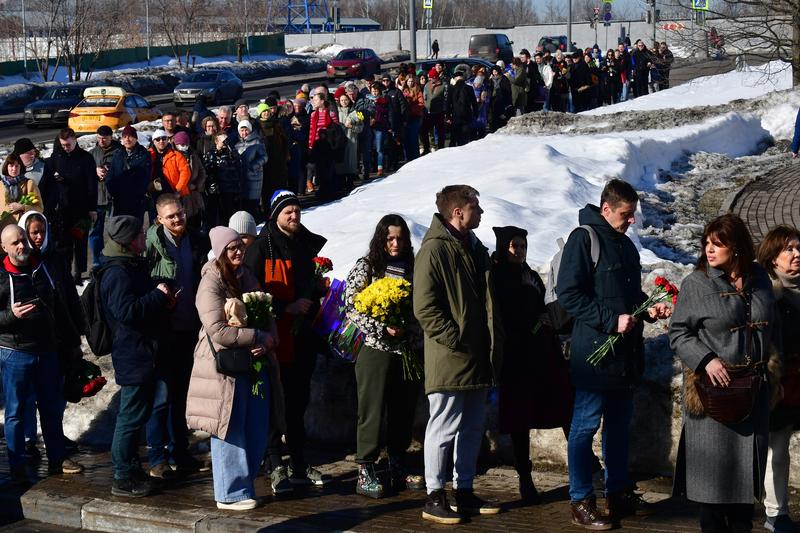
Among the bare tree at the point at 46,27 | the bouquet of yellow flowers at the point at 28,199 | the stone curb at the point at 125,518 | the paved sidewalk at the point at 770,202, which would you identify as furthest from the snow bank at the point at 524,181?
the bare tree at the point at 46,27

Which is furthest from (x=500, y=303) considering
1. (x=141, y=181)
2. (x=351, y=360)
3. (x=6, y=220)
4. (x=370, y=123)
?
(x=370, y=123)

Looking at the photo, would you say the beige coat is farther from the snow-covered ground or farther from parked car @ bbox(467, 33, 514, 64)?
parked car @ bbox(467, 33, 514, 64)

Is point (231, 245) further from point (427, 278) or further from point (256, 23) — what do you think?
point (256, 23)

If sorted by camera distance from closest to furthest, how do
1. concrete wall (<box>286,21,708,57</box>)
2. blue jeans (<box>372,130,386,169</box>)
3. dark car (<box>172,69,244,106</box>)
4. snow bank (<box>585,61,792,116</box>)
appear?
blue jeans (<box>372,130,386,169</box>) → snow bank (<box>585,61,792,116</box>) → dark car (<box>172,69,244,106</box>) → concrete wall (<box>286,21,708,57</box>)

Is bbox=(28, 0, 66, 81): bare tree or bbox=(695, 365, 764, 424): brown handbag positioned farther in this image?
bbox=(28, 0, 66, 81): bare tree

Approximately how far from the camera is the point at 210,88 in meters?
44.8

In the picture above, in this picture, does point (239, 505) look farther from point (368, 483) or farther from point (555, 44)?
point (555, 44)

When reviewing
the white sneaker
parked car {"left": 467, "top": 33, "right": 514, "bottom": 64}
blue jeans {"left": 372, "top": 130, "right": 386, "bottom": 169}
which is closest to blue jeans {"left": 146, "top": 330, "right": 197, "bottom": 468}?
the white sneaker

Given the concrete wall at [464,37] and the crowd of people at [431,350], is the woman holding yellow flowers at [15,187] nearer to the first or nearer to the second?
the crowd of people at [431,350]

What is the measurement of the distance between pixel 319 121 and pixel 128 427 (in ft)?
35.7

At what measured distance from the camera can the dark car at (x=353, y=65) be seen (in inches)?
2180

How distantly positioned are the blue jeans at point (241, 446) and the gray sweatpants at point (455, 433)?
1050 mm

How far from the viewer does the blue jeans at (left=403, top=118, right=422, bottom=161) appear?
22445 mm

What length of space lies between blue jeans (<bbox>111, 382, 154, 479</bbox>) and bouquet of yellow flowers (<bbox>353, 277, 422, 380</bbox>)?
1546 millimetres
